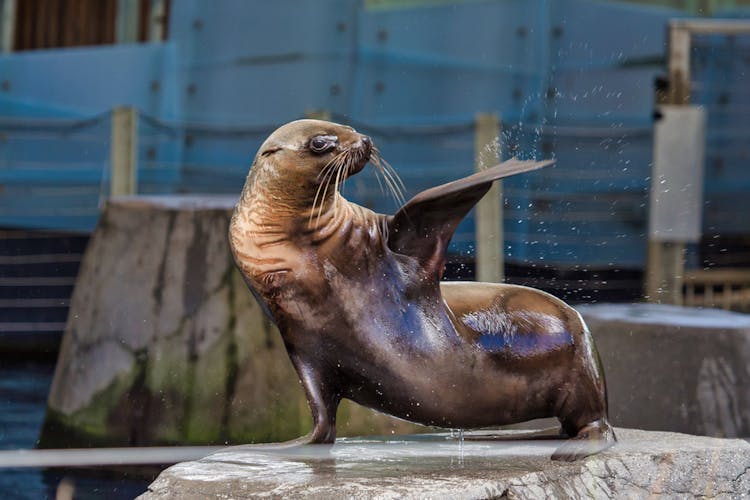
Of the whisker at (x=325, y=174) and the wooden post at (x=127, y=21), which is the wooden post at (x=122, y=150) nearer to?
the wooden post at (x=127, y=21)

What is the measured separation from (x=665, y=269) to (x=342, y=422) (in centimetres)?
280

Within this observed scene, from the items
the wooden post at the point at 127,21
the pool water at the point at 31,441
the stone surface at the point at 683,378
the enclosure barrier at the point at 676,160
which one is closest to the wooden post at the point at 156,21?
the wooden post at the point at 127,21

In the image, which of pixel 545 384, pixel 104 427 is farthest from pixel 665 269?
pixel 545 384

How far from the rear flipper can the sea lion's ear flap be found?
46cm

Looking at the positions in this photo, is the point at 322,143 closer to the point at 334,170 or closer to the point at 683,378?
the point at 334,170

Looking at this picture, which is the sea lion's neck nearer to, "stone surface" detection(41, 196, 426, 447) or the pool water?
the pool water

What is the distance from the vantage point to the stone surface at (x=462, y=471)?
256 centimetres

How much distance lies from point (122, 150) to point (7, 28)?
2.28 metres

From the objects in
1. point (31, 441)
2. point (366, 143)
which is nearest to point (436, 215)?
point (366, 143)

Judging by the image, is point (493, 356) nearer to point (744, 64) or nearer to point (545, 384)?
point (545, 384)

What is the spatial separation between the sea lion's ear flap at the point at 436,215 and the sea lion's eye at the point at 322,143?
21 centimetres

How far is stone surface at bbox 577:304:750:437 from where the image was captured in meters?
4.40

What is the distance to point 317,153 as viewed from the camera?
272 cm

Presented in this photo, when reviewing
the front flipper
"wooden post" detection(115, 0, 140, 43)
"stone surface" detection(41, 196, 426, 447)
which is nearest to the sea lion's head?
the front flipper
